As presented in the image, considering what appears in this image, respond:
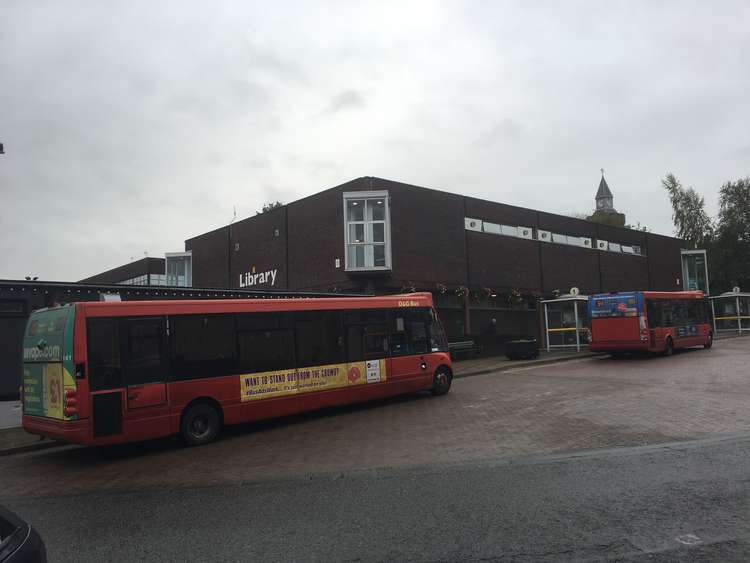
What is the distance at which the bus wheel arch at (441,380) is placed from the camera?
15531 millimetres

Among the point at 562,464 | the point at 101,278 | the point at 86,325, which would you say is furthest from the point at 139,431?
the point at 101,278

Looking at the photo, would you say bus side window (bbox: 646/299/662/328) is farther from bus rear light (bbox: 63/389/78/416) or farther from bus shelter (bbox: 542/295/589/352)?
bus rear light (bbox: 63/389/78/416)

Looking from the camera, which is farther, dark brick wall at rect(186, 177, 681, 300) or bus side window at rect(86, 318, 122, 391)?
dark brick wall at rect(186, 177, 681, 300)

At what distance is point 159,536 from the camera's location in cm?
545

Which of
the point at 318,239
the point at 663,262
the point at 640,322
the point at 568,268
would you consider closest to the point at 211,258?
the point at 318,239

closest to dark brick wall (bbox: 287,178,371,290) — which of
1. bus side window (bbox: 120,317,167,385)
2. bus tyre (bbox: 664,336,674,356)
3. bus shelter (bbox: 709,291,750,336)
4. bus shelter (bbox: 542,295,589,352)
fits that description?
bus shelter (bbox: 542,295,589,352)

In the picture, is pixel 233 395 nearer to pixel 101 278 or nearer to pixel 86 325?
pixel 86 325

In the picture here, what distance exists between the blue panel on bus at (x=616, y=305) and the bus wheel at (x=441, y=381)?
1081 cm

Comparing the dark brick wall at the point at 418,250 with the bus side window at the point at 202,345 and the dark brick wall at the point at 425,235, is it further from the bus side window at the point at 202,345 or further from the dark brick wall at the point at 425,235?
the bus side window at the point at 202,345

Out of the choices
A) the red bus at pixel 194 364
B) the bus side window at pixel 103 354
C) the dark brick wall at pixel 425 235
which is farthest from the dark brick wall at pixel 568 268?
the bus side window at pixel 103 354

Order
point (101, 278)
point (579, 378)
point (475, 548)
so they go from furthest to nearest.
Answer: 1. point (101, 278)
2. point (579, 378)
3. point (475, 548)

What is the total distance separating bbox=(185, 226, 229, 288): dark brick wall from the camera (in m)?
35.1

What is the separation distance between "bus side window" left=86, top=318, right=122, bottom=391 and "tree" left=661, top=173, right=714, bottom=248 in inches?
2572

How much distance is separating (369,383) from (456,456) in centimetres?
570
